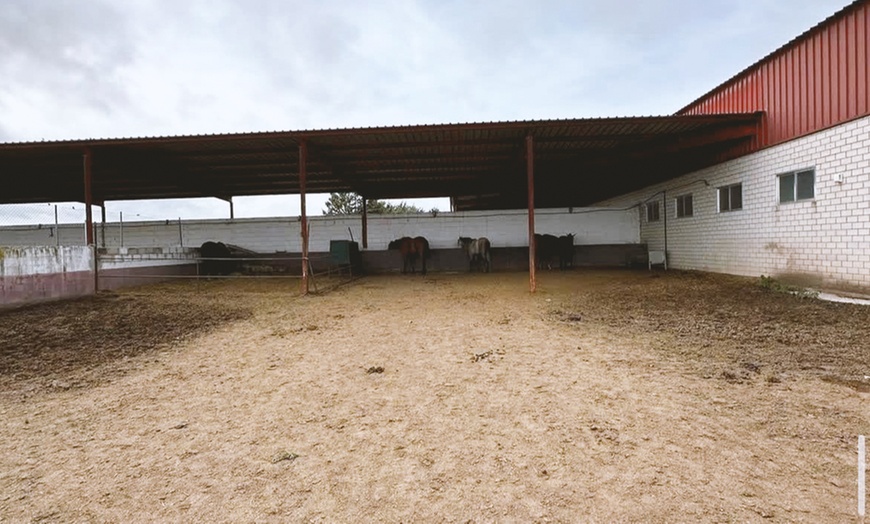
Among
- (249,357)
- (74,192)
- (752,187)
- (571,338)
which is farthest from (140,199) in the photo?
(752,187)

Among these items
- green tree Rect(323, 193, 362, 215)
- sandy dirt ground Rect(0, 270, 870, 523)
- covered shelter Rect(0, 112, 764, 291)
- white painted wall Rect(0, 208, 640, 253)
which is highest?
green tree Rect(323, 193, 362, 215)

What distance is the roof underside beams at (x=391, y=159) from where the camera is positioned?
360 inches

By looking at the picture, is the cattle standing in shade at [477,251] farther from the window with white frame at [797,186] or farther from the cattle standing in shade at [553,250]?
the window with white frame at [797,186]

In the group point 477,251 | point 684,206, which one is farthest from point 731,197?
point 477,251

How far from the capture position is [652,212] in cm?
1445

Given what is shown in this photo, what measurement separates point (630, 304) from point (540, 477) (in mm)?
5816

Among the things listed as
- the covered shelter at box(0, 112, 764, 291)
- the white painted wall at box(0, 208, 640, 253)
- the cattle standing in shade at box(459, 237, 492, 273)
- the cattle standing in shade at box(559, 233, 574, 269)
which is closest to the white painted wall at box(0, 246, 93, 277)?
the covered shelter at box(0, 112, 764, 291)

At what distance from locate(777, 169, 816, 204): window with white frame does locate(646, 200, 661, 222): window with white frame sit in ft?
18.0

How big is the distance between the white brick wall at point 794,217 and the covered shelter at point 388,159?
0.81m

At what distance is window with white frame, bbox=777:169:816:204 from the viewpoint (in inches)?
303

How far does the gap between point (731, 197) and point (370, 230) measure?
1189 centimetres

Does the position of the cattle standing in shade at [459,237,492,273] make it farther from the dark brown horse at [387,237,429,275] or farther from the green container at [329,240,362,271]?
the green container at [329,240,362,271]

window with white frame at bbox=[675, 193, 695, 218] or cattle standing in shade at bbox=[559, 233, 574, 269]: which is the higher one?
window with white frame at bbox=[675, 193, 695, 218]

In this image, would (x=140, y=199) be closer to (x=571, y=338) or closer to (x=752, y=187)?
(x=571, y=338)
